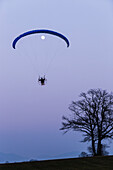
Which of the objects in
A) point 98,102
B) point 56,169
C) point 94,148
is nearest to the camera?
point 56,169

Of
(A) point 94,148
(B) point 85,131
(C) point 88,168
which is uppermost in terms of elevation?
(B) point 85,131

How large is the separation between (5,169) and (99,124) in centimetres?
1496

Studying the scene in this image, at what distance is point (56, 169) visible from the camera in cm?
1045

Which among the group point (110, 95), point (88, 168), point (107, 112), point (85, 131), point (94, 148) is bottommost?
point (88, 168)

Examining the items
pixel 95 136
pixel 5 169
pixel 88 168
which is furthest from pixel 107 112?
pixel 5 169

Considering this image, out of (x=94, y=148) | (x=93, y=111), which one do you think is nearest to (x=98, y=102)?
(x=93, y=111)

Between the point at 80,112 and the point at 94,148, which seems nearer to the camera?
the point at 94,148

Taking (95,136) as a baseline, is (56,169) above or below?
below

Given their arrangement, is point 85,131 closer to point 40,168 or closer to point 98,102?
point 98,102

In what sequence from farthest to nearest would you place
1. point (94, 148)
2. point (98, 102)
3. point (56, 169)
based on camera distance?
point (98, 102)
point (94, 148)
point (56, 169)

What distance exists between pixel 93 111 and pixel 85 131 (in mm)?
2616

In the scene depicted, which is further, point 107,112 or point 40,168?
point 107,112

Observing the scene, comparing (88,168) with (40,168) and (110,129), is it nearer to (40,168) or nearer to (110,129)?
(40,168)

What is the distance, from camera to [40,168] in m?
10.8
